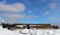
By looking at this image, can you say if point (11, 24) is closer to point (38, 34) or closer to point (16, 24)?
point (16, 24)

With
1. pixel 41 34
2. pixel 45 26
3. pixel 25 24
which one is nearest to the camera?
pixel 41 34

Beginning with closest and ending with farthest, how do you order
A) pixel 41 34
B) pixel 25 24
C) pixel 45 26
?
pixel 41 34, pixel 25 24, pixel 45 26

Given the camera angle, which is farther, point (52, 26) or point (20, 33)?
point (52, 26)

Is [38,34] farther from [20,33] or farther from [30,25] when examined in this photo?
[30,25]

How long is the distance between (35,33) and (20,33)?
1.13m

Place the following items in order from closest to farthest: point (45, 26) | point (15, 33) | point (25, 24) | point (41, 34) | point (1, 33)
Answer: point (1, 33), point (15, 33), point (41, 34), point (25, 24), point (45, 26)

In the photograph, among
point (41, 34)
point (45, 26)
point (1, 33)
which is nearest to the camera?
point (1, 33)

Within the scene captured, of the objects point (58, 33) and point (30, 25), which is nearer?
point (58, 33)

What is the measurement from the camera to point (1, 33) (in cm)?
917

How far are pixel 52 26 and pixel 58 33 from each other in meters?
6.53

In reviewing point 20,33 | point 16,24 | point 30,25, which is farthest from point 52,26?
point 20,33

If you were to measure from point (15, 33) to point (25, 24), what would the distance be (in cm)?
612

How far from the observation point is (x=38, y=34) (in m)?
10.3

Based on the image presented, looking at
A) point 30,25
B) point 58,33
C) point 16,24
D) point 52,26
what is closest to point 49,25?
point 52,26
